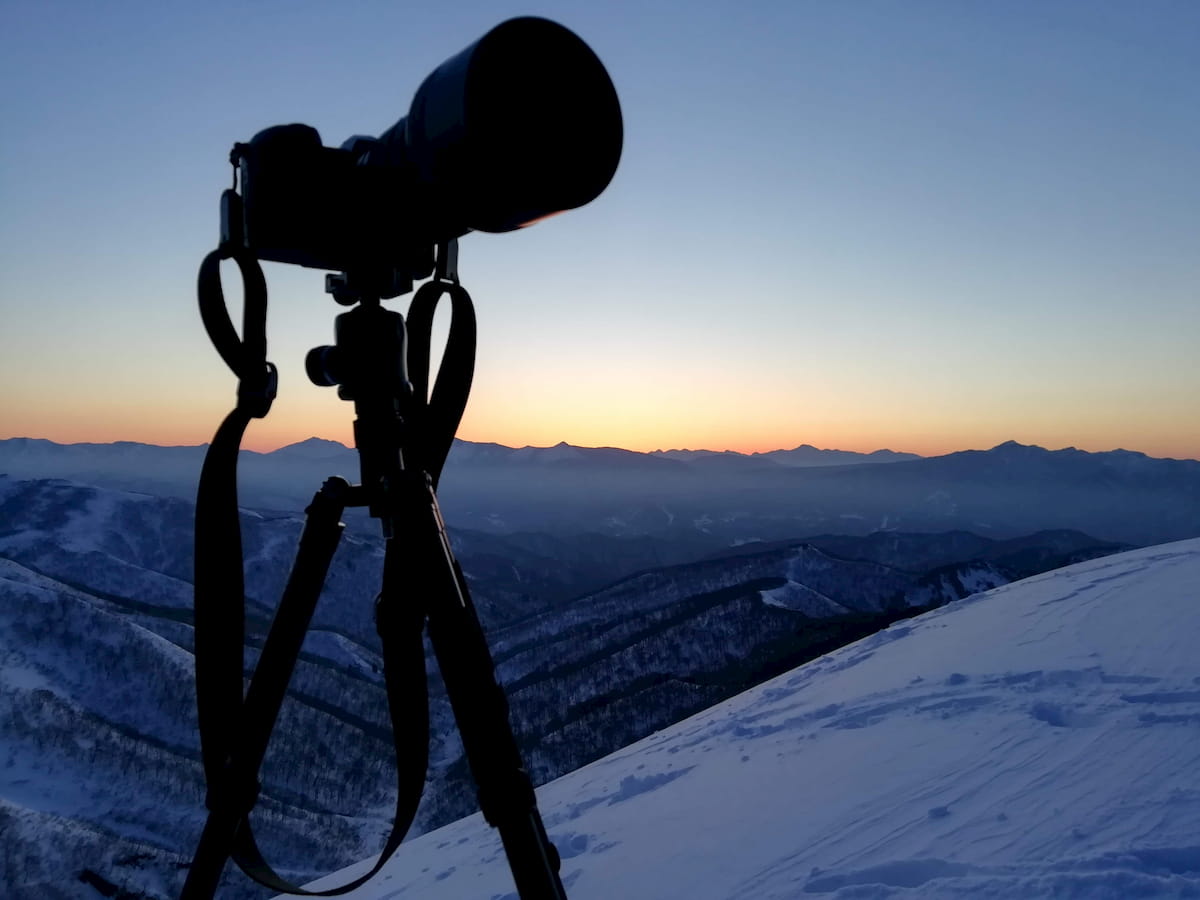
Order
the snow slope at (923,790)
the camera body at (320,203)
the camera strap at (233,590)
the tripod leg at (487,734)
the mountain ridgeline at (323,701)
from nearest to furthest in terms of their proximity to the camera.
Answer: the tripod leg at (487,734) → the camera strap at (233,590) → the camera body at (320,203) → the snow slope at (923,790) → the mountain ridgeline at (323,701)

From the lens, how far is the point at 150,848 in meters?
69.2

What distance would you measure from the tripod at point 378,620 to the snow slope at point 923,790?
2.31 metres

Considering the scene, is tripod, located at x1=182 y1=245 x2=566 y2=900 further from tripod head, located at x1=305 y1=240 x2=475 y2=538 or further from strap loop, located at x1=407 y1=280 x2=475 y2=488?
strap loop, located at x1=407 y1=280 x2=475 y2=488

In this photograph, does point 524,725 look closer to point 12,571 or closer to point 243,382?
point 12,571

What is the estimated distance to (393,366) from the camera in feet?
5.94

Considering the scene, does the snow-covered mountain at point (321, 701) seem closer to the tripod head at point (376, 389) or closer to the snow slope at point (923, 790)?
the snow slope at point (923, 790)

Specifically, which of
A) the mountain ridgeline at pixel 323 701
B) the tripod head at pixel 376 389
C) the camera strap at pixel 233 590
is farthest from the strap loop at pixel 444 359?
the mountain ridgeline at pixel 323 701

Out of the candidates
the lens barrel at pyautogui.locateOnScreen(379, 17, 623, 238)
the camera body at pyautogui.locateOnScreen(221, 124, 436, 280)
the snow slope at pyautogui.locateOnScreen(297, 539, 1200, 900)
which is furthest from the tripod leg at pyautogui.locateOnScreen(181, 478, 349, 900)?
the snow slope at pyautogui.locateOnScreen(297, 539, 1200, 900)

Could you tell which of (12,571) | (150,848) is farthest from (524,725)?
(12,571)

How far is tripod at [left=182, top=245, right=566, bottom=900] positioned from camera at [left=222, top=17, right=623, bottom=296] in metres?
0.14

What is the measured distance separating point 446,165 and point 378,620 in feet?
3.34

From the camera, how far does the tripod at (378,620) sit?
1556 millimetres

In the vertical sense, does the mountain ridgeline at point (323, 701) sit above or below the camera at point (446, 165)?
below

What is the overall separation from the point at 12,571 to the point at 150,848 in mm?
71250
